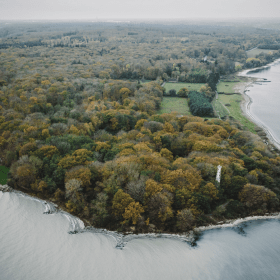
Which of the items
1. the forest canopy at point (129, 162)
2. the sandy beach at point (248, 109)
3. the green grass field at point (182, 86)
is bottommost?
the sandy beach at point (248, 109)

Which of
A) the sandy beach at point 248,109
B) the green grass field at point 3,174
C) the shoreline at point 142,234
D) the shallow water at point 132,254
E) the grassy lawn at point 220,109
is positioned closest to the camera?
the shallow water at point 132,254

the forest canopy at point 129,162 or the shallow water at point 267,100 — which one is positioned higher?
the forest canopy at point 129,162

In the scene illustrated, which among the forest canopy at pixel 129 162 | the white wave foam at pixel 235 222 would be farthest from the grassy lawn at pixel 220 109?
the white wave foam at pixel 235 222

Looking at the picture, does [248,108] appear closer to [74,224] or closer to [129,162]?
[129,162]

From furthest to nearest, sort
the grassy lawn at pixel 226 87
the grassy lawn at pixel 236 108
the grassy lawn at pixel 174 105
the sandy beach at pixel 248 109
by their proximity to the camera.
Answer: the grassy lawn at pixel 226 87 < the grassy lawn at pixel 174 105 < the grassy lawn at pixel 236 108 < the sandy beach at pixel 248 109

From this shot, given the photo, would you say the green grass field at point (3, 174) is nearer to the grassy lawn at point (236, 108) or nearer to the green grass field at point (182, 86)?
the grassy lawn at point (236, 108)

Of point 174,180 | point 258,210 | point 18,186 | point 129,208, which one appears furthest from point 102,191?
point 258,210

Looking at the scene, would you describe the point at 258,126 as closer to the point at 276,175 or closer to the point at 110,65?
the point at 276,175
